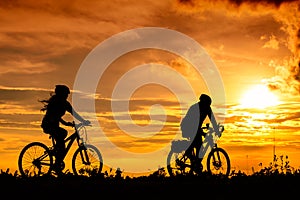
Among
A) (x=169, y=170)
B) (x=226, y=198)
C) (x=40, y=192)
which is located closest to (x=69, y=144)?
(x=169, y=170)

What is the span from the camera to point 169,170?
Result: 2138cm

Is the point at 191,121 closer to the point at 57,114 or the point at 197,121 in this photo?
the point at 197,121

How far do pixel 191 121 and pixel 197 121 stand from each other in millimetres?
217

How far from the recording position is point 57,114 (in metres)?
18.2

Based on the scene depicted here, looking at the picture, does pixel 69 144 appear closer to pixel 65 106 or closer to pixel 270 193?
pixel 65 106

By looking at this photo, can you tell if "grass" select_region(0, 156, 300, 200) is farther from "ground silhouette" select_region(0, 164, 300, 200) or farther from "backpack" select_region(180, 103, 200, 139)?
"backpack" select_region(180, 103, 200, 139)

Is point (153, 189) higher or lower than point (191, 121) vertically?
lower

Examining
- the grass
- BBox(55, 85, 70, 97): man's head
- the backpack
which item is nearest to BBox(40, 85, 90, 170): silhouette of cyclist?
BBox(55, 85, 70, 97): man's head

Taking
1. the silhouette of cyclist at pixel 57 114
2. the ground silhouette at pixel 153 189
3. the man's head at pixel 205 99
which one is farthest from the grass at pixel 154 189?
the man's head at pixel 205 99

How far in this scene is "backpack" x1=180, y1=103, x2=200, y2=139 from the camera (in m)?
19.7

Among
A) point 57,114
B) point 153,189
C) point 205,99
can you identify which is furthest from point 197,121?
point 153,189

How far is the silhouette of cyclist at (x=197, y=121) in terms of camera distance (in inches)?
774

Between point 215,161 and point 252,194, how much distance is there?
6954 millimetres


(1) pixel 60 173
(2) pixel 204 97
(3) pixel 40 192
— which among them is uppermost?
(2) pixel 204 97
